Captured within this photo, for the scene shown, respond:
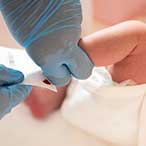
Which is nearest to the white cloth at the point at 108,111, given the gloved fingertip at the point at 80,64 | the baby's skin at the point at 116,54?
the baby's skin at the point at 116,54

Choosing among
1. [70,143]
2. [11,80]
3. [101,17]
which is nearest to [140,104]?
[70,143]

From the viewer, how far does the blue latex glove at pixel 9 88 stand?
0.58 metres

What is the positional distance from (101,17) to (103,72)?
510 mm

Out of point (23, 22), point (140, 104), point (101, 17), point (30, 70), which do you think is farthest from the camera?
point (101, 17)

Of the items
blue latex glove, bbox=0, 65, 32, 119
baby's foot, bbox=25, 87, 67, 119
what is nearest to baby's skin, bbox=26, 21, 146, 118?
baby's foot, bbox=25, 87, 67, 119

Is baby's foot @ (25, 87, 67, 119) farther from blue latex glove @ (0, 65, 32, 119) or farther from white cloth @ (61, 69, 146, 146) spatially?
blue latex glove @ (0, 65, 32, 119)

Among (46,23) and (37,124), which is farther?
(37,124)

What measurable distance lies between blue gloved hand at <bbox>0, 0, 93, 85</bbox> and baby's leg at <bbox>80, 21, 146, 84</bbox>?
75 millimetres

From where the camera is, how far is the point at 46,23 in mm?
522

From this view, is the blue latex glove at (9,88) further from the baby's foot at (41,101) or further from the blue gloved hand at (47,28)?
the baby's foot at (41,101)

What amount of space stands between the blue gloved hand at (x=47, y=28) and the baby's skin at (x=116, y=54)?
8 centimetres

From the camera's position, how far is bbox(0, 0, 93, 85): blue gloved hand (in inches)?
19.5

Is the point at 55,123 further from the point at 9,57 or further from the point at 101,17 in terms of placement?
the point at 101,17

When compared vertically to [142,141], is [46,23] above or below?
above
